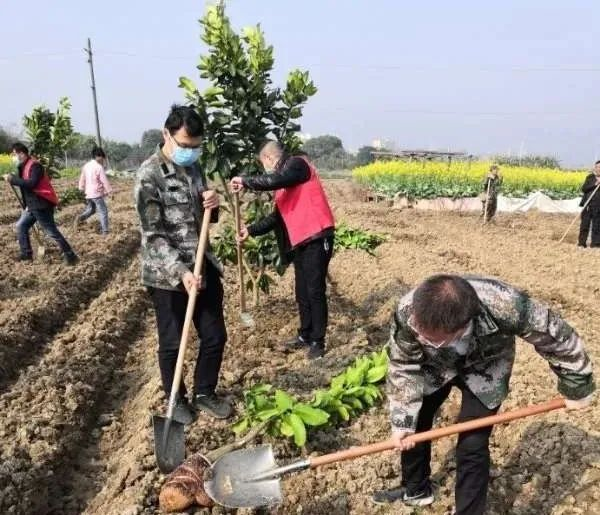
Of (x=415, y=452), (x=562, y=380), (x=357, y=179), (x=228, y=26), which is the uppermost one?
(x=228, y=26)

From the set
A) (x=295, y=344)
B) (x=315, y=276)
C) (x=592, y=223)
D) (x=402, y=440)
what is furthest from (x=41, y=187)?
(x=592, y=223)

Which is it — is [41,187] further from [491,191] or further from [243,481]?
[491,191]

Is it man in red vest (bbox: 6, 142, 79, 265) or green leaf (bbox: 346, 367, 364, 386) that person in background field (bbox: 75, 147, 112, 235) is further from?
green leaf (bbox: 346, 367, 364, 386)

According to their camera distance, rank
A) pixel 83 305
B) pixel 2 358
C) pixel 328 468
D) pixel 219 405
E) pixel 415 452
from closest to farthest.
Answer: pixel 415 452
pixel 328 468
pixel 219 405
pixel 2 358
pixel 83 305

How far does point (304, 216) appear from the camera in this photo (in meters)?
4.45

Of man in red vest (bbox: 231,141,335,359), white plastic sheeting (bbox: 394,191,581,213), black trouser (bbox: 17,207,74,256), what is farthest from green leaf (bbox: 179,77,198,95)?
white plastic sheeting (bbox: 394,191,581,213)

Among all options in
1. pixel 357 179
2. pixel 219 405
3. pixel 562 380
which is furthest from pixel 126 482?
pixel 357 179

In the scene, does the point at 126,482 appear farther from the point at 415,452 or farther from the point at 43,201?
the point at 43,201

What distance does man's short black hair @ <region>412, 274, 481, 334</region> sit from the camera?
1.93 m

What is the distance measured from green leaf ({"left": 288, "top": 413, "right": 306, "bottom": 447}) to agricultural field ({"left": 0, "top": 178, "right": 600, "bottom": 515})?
231 millimetres

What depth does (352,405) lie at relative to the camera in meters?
3.75

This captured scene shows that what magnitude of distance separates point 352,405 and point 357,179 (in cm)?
2192

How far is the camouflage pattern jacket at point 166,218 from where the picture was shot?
326cm

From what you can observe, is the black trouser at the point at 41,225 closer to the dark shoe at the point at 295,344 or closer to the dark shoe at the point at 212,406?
the dark shoe at the point at 295,344
